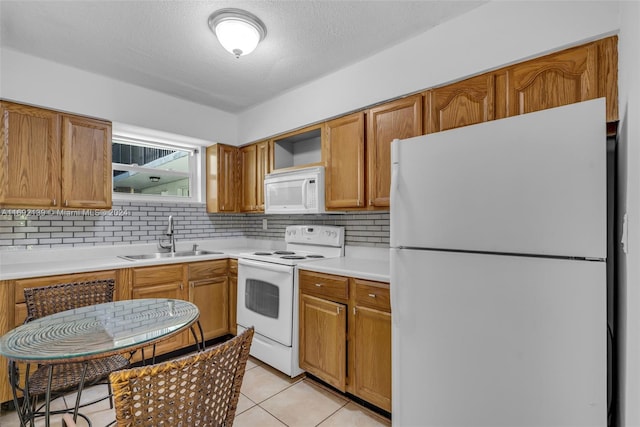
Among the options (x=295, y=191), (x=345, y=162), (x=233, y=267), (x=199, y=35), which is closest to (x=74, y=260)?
(x=233, y=267)

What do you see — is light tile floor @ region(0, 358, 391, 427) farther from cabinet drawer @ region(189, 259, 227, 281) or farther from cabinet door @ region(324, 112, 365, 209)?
cabinet door @ region(324, 112, 365, 209)

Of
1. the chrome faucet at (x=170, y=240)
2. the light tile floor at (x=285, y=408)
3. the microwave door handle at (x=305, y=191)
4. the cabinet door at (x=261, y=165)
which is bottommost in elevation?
the light tile floor at (x=285, y=408)

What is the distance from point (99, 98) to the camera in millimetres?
2557

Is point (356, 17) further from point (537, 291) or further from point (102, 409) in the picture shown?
point (102, 409)

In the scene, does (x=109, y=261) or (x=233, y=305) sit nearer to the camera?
(x=109, y=261)

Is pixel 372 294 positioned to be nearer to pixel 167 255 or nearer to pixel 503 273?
pixel 503 273

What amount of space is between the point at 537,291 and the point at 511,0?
1507 mm

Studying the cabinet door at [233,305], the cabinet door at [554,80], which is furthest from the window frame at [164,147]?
the cabinet door at [554,80]

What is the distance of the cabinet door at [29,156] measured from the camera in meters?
2.17

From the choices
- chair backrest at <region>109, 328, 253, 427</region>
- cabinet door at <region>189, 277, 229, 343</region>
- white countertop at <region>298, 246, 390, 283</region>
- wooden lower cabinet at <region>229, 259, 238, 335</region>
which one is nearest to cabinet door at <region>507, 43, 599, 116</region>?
white countertop at <region>298, 246, 390, 283</region>

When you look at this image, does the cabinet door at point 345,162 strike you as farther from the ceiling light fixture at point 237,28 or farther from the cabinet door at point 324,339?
the ceiling light fixture at point 237,28

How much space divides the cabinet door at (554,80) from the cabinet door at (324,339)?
62.3 inches

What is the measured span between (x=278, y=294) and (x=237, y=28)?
1.83 meters

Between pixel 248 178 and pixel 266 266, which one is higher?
pixel 248 178
